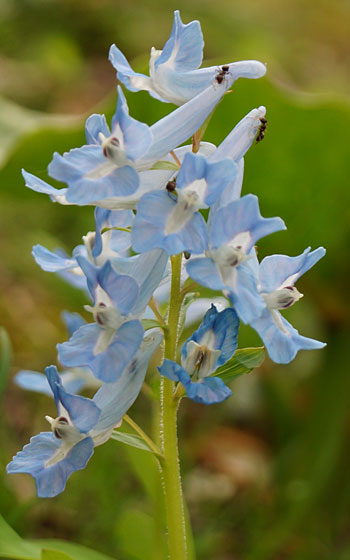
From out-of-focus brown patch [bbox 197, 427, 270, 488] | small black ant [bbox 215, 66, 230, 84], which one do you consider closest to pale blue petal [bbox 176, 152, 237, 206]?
small black ant [bbox 215, 66, 230, 84]

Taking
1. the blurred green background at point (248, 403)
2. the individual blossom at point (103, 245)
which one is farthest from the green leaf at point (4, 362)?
the individual blossom at point (103, 245)

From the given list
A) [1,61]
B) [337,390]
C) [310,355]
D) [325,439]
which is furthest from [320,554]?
[1,61]

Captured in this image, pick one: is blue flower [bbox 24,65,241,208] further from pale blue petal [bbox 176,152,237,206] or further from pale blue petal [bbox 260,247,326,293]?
pale blue petal [bbox 260,247,326,293]

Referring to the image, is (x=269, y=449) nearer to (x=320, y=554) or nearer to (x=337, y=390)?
(x=337, y=390)

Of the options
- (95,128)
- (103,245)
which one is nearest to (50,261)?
(103,245)

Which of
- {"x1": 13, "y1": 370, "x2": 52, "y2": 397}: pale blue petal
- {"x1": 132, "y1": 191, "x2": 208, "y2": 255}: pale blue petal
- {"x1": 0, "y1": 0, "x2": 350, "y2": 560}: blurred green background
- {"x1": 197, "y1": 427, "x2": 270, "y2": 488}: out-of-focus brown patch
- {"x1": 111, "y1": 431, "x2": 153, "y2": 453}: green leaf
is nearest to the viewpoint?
{"x1": 132, "y1": 191, "x2": 208, "y2": 255}: pale blue petal

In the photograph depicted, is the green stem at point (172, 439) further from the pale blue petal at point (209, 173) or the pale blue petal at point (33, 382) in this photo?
the pale blue petal at point (33, 382)

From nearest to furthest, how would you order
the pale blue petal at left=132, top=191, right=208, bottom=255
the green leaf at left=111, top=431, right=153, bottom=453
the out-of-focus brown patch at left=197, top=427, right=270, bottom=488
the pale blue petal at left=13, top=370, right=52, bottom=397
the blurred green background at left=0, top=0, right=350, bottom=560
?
1. the pale blue petal at left=132, top=191, right=208, bottom=255
2. the green leaf at left=111, top=431, right=153, bottom=453
3. the pale blue petal at left=13, top=370, right=52, bottom=397
4. the blurred green background at left=0, top=0, right=350, bottom=560
5. the out-of-focus brown patch at left=197, top=427, right=270, bottom=488
